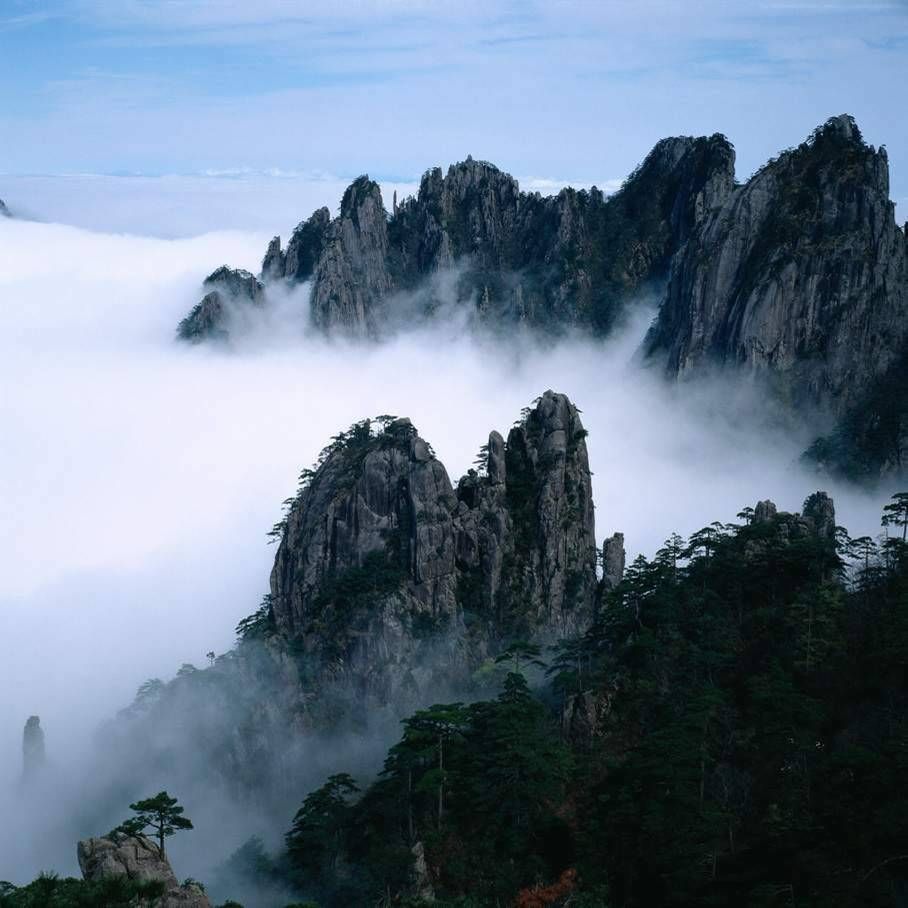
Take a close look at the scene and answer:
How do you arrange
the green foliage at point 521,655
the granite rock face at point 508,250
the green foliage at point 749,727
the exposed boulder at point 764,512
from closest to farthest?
the green foliage at point 749,727 < the green foliage at point 521,655 < the exposed boulder at point 764,512 < the granite rock face at point 508,250

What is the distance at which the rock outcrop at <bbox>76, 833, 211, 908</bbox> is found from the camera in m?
36.3

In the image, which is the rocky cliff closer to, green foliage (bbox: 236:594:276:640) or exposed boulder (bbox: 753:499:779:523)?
green foliage (bbox: 236:594:276:640)

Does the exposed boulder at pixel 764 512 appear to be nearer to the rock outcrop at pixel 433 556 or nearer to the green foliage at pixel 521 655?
the rock outcrop at pixel 433 556

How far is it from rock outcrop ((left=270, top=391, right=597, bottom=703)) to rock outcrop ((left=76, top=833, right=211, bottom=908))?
37640mm

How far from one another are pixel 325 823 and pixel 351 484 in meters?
30.6

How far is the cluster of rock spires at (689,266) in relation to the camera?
127125 millimetres

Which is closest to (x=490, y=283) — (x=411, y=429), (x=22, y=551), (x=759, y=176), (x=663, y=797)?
(x=759, y=176)

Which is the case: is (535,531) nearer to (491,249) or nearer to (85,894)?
(85,894)

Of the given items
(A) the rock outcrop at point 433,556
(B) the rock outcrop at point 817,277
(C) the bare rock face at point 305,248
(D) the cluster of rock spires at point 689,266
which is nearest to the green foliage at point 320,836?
(A) the rock outcrop at point 433,556

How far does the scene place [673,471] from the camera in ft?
445

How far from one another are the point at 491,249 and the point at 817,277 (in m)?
68.1

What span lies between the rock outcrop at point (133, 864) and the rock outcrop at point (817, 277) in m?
103

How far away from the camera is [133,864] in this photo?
127 feet

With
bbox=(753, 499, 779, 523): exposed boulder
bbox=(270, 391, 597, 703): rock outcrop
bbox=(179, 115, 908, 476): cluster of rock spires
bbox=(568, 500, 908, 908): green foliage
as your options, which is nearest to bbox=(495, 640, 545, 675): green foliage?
bbox=(568, 500, 908, 908): green foliage
